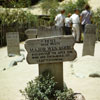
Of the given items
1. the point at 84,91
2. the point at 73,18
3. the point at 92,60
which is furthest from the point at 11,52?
the point at 84,91

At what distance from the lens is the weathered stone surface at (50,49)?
4508 millimetres

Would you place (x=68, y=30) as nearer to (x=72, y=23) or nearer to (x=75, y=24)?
(x=72, y=23)

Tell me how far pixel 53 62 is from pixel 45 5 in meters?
19.7

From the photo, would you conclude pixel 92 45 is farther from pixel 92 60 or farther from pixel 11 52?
pixel 11 52

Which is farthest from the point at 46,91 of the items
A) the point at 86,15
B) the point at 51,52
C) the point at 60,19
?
the point at 60,19

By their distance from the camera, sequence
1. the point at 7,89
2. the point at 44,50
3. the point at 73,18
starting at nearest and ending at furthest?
1. the point at 44,50
2. the point at 7,89
3. the point at 73,18

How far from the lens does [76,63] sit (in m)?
7.71

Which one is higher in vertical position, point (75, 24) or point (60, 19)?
point (60, 19)

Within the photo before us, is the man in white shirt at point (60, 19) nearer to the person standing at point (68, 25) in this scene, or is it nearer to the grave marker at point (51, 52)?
the person standing at point (68, 25)

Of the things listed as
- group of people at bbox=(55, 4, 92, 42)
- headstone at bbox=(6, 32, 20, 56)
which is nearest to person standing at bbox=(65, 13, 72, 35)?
group of people at bbox=(55, 4, 92, 42)

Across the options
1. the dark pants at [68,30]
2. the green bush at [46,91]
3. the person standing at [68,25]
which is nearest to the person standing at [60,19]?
the person standing at [68,25]

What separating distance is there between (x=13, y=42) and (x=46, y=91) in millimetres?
6624

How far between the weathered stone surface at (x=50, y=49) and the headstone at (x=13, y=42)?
6.13m

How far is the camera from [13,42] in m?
10.8
